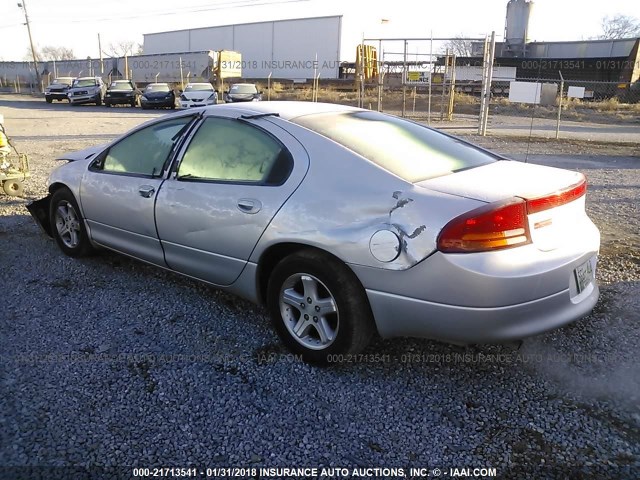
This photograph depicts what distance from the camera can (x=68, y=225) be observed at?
4906 mm

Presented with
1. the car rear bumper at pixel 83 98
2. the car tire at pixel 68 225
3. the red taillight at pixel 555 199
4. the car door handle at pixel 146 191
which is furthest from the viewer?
the car rear bumper at pixel 83 98

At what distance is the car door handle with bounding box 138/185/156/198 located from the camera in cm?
387

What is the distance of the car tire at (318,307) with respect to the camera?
2.90m

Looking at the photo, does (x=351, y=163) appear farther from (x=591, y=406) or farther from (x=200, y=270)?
(x=591, y=406)

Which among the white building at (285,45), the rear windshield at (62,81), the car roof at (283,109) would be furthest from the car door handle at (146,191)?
the white building at (285,45)

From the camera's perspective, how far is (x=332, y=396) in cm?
291

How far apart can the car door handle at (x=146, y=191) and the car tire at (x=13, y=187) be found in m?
4.23

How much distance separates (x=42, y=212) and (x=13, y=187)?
234 centimetres

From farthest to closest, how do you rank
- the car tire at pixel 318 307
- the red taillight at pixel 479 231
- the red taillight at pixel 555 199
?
the car tire at pixel 318 307 → the red taillight at pixel 555 199 → the red taillight at pixel 479 231

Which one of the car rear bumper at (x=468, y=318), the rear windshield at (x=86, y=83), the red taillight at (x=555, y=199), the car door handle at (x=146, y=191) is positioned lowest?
the car rear bumper at (x=468, y=318)

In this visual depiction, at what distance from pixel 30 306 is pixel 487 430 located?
3246 mm

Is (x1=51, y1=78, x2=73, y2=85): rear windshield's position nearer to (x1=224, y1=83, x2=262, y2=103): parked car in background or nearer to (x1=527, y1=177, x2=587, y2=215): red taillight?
(x1=224, y1=83, x2=262, y2=103): parked car in background

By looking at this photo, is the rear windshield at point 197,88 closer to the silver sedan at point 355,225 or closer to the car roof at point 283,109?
the silver sedan at point 355,225

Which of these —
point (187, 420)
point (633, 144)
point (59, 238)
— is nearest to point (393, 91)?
point (633, 144)
